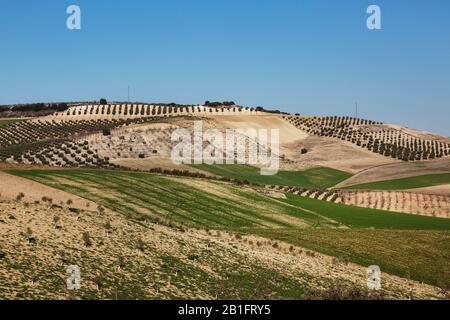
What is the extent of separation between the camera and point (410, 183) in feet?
285

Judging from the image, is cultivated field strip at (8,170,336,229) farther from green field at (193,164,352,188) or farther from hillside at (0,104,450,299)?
green field at (193,164,352,188)

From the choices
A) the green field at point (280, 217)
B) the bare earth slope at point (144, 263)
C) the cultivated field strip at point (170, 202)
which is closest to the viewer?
the bare earth slope at point (144, 263)

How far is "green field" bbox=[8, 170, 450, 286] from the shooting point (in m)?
41.8

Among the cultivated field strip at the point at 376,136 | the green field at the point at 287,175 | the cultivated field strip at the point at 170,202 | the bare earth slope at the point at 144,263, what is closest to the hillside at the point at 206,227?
the bare earth slope at the point at 144,263

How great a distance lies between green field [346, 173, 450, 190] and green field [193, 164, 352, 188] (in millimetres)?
7716

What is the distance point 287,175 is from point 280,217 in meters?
43.6

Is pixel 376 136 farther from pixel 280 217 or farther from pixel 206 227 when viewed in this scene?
pixel 206 227

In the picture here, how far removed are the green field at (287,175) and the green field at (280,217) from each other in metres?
18.5

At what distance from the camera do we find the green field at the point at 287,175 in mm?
86938

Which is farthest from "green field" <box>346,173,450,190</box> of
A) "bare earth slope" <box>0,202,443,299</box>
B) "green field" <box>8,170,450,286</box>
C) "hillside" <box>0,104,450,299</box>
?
"bare earth slope" <box>0,202,443,299</box>

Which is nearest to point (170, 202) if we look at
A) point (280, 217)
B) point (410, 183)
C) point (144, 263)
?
point (280, 217)

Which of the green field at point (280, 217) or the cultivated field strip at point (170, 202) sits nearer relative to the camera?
the green field at point (280, 217)

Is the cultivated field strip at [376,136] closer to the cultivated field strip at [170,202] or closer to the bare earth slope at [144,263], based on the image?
the cultivated field strip at [170,202]
